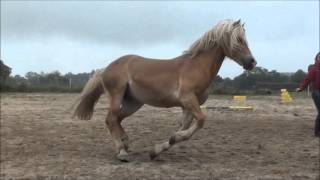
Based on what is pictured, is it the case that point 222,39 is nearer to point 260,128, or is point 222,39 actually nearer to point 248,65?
point 248,65

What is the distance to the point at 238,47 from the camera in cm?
851

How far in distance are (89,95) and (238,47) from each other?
8.66 feet

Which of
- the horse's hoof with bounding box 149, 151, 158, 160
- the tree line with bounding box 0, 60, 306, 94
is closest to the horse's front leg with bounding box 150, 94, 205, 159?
the horse's hoof with bounding box 149, 151, 158, 160

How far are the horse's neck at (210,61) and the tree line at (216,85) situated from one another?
21.1 m

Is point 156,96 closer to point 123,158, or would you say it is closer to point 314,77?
point 123,158

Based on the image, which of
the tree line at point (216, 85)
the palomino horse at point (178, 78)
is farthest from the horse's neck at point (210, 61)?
the tree line at point (216, 85)

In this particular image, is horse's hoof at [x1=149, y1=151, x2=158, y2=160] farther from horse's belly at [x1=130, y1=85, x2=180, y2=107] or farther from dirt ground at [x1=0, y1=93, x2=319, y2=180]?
horse's belly at [x1=130, y1=85, x2=180, y2=107]

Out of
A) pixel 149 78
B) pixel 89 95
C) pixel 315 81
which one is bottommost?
pixel 89 95

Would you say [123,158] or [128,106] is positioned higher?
[128,106]

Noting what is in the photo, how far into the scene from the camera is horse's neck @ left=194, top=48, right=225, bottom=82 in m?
8.64

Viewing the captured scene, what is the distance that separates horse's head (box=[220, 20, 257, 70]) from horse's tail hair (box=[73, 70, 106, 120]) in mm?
2090

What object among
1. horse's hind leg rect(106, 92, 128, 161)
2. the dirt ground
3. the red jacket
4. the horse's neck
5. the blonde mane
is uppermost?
the blonde mane

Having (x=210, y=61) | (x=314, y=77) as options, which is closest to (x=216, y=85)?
(x=314, y=77)

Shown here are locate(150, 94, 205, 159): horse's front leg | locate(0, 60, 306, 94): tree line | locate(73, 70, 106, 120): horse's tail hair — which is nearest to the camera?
locate(150, 94, 205, 159): horse's front leg
